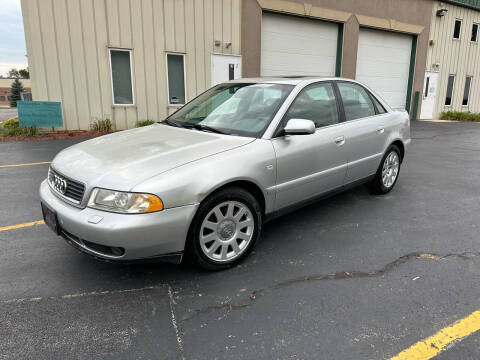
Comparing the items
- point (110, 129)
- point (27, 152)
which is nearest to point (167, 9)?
point (110, 129)

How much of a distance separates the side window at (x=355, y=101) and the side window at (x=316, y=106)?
20 cm

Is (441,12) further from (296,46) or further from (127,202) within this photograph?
(127,202)

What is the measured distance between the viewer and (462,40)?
1930 cm

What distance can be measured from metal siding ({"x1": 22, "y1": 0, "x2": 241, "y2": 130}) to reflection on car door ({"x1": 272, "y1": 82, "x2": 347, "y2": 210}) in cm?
841

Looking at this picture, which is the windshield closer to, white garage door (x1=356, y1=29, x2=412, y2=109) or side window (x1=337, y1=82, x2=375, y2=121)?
side window (x1=337, y1=82, x2=375, y2=121)

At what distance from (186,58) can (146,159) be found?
9770 mm

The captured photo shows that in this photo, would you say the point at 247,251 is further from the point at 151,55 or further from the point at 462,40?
the point at 462,40

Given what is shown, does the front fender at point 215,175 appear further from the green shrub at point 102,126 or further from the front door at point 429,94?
the front door at point 429,94

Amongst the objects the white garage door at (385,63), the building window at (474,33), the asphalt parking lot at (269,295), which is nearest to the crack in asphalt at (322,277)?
the asphalt parking lot at (269,295)

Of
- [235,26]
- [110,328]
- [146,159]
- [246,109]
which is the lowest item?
[110,328]

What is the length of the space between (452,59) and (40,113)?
1930cm

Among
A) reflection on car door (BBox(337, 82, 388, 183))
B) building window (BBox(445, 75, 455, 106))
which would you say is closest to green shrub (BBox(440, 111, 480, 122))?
building window (BBox(445, 75, 455, 106))

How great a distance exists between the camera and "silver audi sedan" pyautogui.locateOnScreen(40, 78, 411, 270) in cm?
254

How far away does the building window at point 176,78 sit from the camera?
461 inches
